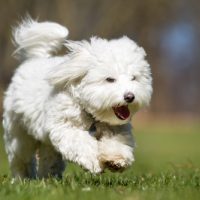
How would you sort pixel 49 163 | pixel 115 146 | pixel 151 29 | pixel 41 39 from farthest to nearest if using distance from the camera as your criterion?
pixel 151 29
pixel 41 39
pixel 49 163
pixel 115 146

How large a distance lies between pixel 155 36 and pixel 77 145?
131 ft

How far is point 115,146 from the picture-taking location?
7516 millimetres

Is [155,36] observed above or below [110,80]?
above

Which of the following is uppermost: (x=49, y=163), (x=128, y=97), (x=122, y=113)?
(x=128, y=97)

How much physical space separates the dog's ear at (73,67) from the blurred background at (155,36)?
10.7 metres

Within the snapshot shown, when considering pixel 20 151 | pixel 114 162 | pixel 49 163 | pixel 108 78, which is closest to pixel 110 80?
pixel 108 78

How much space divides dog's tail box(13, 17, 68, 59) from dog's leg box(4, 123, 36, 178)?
3.51 ft

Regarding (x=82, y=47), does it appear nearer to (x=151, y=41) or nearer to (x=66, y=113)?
(x=66, y=113)

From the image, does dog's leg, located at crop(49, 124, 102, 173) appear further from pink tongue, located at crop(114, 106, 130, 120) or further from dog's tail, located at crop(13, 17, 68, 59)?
dog's tail, located at crop(13, 17, 68, 59)

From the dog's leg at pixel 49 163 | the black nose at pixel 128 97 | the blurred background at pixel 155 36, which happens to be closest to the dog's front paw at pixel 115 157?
the black nose at pixel 128 97

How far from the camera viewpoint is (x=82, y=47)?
7820 mm

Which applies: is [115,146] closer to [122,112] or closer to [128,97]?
[122,112]

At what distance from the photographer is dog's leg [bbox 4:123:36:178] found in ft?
30.3

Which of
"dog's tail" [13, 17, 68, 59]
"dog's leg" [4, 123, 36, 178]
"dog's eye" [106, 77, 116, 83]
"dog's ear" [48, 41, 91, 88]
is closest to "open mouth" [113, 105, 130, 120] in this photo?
"dog's eye" [106, 77, 116, 83]
